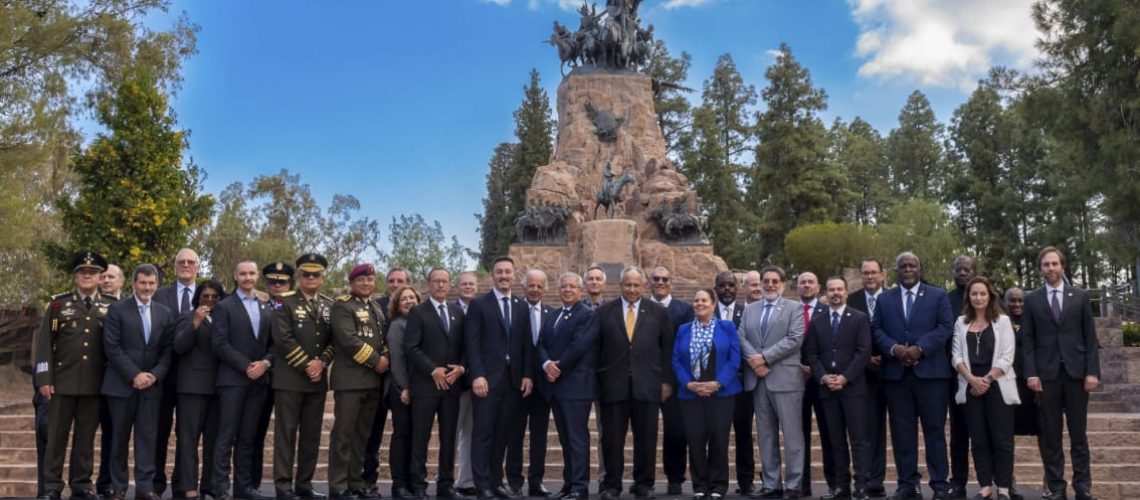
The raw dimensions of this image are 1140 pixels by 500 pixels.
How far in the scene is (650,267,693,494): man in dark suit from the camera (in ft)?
26.9

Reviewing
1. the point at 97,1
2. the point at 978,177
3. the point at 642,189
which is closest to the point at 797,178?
the point at 978,177

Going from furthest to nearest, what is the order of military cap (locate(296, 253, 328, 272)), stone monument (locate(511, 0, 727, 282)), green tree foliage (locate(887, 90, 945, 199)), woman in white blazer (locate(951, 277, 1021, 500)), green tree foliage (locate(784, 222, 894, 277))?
green tree foliage (locate(887, 90, 945, 199)) → green tree foliage (locate(784, 222, 894, 277)) → stone monument (locate(511, 0, 727, 282)) → military cap (locate(296, 253, 328, 272)) → woman in white blazer (locate(951, 277, 1021, 500))

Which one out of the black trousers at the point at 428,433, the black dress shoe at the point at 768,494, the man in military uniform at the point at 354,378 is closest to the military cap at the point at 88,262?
the man in military uniform at the point at 354,378

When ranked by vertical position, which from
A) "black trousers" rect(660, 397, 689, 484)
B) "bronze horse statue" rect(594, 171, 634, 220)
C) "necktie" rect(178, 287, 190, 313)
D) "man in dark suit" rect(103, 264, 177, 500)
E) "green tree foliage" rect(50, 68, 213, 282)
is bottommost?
"black trousers" rect(660, 397, 689, 484)

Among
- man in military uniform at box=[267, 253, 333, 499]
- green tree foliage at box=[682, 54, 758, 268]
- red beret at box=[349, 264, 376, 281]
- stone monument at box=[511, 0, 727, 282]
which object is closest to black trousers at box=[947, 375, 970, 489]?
red beret at box=[349, 264, 376, 281]

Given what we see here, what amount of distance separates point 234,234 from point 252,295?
2880 cm

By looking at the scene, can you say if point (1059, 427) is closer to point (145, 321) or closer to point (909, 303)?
point (909, 303)

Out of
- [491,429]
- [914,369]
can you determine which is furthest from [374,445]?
[914,369]

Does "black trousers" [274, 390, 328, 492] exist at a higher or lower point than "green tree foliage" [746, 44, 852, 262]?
lower

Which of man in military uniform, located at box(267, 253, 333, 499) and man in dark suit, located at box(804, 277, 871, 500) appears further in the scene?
man in dark suit, located at box(804, 277, 871, 500)

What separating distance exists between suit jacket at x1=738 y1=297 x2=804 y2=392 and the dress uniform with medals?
10.4ft

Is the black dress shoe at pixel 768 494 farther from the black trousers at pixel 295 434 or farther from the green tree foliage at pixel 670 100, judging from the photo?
the green tree foliage at pixel 670 100

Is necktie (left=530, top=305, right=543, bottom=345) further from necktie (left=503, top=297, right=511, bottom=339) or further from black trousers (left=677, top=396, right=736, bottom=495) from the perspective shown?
black trousers (left=677, top=396, right=736, bottom=495)

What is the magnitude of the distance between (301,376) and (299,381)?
38mm
